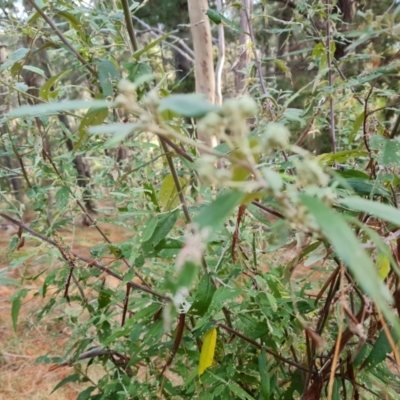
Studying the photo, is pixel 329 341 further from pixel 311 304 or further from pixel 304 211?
pixel 304 211

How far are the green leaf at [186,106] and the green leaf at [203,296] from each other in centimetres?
28

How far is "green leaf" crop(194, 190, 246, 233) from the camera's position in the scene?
175mm

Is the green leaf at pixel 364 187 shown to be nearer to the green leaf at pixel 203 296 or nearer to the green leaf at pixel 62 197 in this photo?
the green leaf at pixel 203 296

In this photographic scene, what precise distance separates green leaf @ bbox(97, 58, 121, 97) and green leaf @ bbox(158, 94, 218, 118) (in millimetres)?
238

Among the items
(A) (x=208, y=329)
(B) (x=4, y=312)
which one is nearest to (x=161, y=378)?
(A) (x=208, y=329)

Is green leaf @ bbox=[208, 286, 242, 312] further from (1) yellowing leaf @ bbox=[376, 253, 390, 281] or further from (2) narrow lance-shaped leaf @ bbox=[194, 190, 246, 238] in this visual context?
(2) narrow lance-shaped leaf @ bbox=[194, 190, 246, 238]

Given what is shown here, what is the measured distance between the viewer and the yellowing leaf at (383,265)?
1.05 ft

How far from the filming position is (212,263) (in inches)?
21.2

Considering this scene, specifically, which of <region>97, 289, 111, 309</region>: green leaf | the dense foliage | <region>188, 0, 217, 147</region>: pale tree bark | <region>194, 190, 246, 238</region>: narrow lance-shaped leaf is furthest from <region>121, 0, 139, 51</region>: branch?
<region>188, 0, 217, 147</region>: pale tree bark

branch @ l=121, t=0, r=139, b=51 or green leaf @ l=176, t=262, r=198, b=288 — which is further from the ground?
branch @ l=121, t=0, r=139, b=51

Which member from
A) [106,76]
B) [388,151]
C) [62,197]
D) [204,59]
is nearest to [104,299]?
[62,197]

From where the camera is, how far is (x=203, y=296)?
1.46 feet

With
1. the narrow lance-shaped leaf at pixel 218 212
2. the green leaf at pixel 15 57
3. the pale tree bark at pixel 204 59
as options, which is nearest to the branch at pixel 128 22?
the green leaf at pixel 15 57

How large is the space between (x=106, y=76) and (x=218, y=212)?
1.04ft
